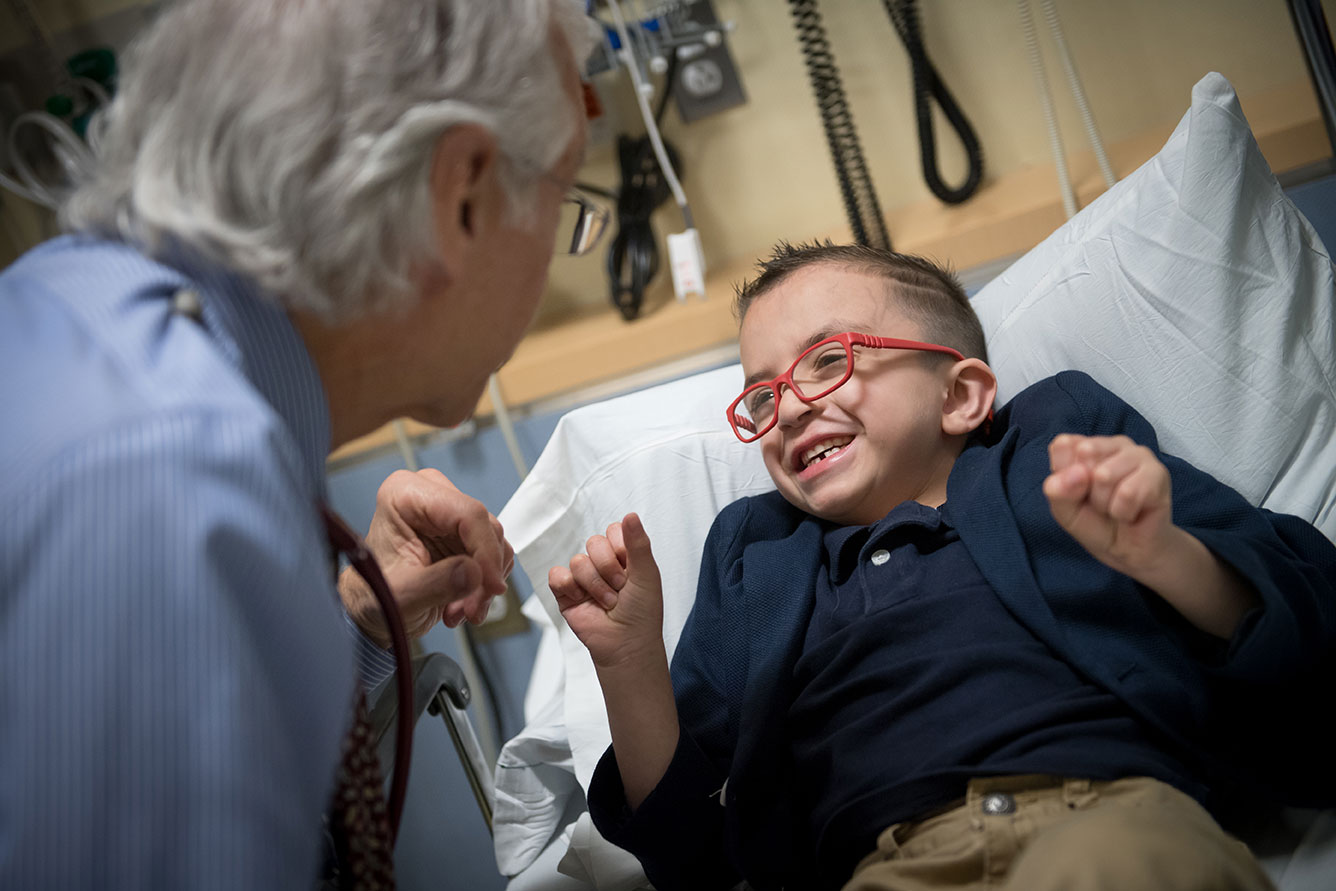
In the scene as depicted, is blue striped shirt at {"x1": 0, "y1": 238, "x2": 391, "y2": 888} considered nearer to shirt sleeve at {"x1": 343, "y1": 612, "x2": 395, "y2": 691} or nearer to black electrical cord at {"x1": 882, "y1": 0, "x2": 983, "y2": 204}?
shirt sleeve at {"x1": 343, "y1": 612, "x2": 395, "y2": 691}

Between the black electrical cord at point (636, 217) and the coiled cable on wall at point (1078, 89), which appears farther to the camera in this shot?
the black electrical cord at point (636, 217)

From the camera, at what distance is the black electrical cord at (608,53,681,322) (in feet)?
7.24

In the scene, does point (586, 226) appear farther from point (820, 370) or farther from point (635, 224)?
point (635, 224)

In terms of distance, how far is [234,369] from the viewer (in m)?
0.71

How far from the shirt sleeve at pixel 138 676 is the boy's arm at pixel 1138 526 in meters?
0.67

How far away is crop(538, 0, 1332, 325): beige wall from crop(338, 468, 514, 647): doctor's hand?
1.24 m

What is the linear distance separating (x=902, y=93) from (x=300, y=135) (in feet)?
5.81

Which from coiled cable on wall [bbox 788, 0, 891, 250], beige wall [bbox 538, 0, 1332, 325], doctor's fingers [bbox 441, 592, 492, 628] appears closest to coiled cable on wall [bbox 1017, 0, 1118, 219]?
beige wall [bbox 538, 0, 1332, 325]

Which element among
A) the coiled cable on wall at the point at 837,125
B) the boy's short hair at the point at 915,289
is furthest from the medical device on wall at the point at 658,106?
the boy's short hair at the point at 915,289

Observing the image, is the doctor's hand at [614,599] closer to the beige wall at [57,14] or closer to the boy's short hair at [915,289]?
Result: the boy's short hair at [915,289]

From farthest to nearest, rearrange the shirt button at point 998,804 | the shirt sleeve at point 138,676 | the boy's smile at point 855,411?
1. the boy's smile at point 855,411
2. the shirt button at point 998,804
3. the shirt sleeve at point 138,676

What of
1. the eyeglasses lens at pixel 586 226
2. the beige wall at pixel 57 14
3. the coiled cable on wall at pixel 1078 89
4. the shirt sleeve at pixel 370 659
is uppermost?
the beige wall at pixel 57 14

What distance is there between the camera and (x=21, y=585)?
558 mm

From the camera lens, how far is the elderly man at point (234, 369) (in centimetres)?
55
